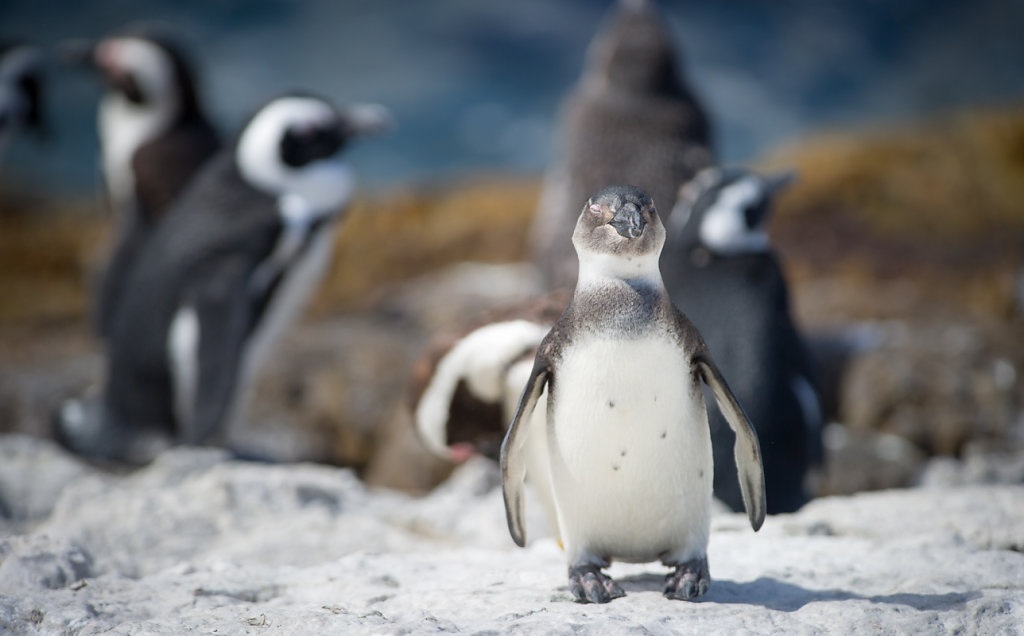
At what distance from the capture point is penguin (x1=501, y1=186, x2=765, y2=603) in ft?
4.80

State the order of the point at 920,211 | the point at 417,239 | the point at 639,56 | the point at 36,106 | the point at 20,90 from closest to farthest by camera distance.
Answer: the point at 639,56 < the point at 20,90 < the point at 36,106 < the point at 920,211 < the point at 417,239

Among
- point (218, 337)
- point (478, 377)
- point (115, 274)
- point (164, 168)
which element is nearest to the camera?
point (478, 377)

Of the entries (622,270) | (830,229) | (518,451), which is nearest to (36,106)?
(518,451)

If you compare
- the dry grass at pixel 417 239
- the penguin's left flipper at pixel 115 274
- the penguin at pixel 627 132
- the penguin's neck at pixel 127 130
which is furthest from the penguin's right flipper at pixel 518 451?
the dry grass at pixel 417 239

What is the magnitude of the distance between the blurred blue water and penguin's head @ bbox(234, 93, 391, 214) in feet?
22.1

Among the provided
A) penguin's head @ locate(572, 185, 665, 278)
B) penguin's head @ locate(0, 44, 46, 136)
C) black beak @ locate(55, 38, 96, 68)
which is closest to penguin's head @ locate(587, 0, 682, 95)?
penguin's head @ locate(572, 185, 665, 278)

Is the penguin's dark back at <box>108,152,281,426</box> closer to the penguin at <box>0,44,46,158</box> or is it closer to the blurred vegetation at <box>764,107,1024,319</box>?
the penguin at <box>0,44,46,158</box>

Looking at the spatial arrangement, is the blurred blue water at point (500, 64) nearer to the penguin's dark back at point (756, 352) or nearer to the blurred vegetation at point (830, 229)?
the blurred vegetation at point (830, 229)

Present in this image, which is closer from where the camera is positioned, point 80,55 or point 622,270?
point 622,270

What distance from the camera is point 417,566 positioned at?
1.87 m

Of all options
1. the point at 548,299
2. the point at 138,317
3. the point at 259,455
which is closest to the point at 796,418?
the point at 548,299

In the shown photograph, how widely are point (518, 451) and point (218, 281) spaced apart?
7.59 ft

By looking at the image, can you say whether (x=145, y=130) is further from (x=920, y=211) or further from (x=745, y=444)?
(x=920, y=211)

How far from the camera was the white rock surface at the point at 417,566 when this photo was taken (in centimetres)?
141
